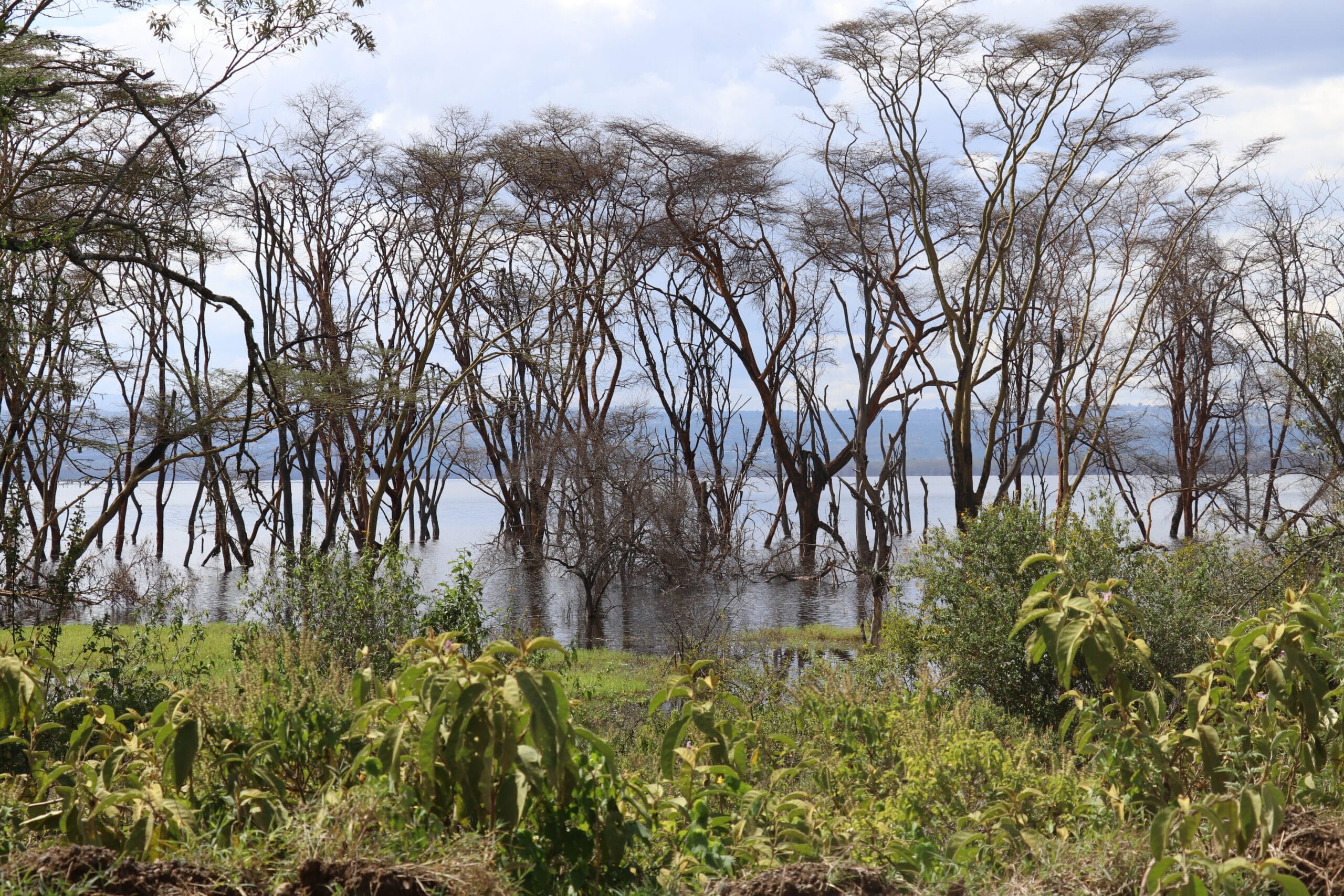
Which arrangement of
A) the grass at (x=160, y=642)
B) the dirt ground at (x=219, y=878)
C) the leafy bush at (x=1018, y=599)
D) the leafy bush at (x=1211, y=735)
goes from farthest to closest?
1. the leafy bush at (x=1018, y=599)
2. the grass at (x=160, y=642)
3. the leafy bush at (x=1211, y=735)
4. the dirt ground at (x=219, y=878)

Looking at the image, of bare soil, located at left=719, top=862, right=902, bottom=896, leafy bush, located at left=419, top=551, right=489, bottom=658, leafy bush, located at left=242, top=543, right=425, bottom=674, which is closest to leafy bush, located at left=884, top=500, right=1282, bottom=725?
leafy bush, located at left=419, top=551, right=489, bottom=658

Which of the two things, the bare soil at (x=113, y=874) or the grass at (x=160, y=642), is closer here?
the bare soil at (x=113, y=874)

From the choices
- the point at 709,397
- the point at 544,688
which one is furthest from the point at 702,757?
the point at 709,397

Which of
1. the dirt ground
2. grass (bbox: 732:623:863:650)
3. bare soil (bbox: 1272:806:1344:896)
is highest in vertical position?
grass (bbox: 732:623:863:650)

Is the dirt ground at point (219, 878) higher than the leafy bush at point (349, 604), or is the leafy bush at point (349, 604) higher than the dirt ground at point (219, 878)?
the leafy bush at point (349, 604)

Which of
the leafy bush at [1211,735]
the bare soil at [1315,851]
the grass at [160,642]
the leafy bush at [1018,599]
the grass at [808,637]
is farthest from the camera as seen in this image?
the grass at [808,637]

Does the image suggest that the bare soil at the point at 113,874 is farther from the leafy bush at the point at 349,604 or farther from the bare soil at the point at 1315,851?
the leafy bush at the point at 349,604

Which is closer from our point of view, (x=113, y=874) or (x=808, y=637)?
(x=113, y=874)

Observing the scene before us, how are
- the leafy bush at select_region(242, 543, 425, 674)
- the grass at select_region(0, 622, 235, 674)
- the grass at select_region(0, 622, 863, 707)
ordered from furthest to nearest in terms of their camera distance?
1. the leafy bush at select_region(242, 543, 425, 674)
2. the grass at select_region(0, 622, 863, 707)
3. the grass at select_region(0, 622, 235, 674)

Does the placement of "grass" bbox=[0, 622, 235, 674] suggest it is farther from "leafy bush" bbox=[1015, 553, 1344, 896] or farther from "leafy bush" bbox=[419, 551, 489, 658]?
"leafy bush" bbox=[1015, 553, 1344, 896]

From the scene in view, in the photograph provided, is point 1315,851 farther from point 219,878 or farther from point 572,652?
point 572,652

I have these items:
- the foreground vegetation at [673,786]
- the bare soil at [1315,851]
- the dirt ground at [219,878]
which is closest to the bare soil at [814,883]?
the foreground vegetation at [673,786]

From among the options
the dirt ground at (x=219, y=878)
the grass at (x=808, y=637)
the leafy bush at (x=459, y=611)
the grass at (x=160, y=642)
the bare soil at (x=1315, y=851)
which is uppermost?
the leafy bush at (x=459, y=611)

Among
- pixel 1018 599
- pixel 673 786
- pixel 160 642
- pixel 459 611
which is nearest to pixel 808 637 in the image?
pixel 1018 599
